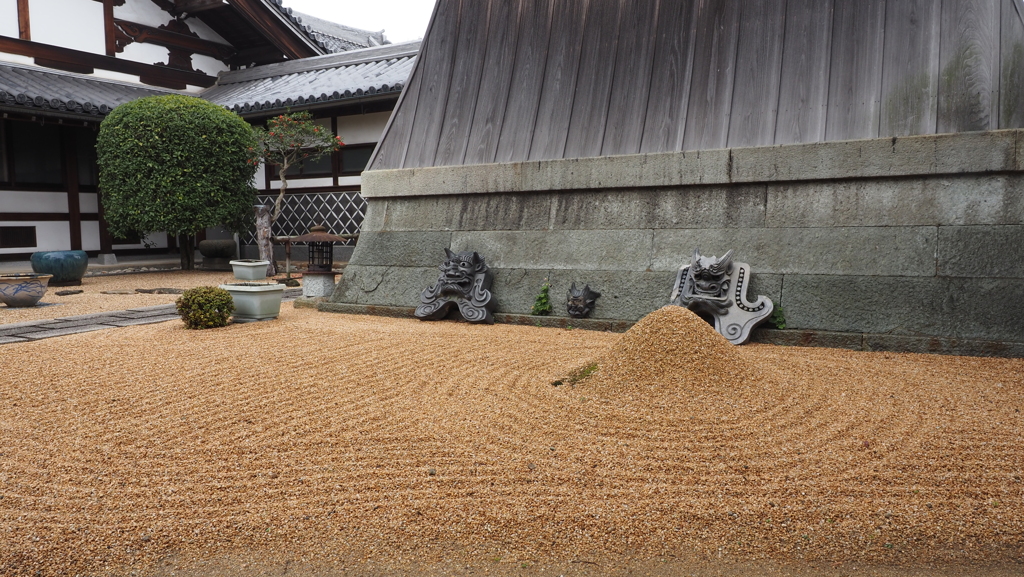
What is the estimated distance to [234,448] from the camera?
354 cm

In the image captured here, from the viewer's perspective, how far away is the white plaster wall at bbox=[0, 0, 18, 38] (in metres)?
13.2

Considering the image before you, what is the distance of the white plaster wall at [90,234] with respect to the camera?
47.2ft

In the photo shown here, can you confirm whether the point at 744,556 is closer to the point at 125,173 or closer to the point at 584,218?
the point at 584,218

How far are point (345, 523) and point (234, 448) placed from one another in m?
1.13

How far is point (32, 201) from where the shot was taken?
13.4 metres

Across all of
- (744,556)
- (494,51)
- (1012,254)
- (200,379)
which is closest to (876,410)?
(744,556)

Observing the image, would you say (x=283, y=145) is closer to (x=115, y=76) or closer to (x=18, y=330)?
(x=115, y=76)

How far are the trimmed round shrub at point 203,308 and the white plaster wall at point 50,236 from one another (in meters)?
8.68

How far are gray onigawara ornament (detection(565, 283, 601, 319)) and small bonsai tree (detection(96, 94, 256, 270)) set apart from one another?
8.85 meters

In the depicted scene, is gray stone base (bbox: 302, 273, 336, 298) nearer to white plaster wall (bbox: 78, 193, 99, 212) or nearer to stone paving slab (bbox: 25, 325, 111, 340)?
stone paving slab (bbox: 25, 325, 111, 340)

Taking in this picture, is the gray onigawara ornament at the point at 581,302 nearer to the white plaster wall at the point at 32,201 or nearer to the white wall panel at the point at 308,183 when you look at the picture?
the white wall panel at the point at 308,183

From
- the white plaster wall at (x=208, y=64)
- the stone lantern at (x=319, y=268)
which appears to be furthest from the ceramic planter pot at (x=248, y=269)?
the white plaster wall at (x=208, y=64)

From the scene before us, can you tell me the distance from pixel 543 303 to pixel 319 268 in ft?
12.8

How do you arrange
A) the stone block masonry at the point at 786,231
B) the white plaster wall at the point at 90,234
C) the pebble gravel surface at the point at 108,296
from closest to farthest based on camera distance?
the stone block masonry at the point at 786,231 → the pebble gravel surface at the point at 108,296 → the white plaster wall at the point at 90,234
